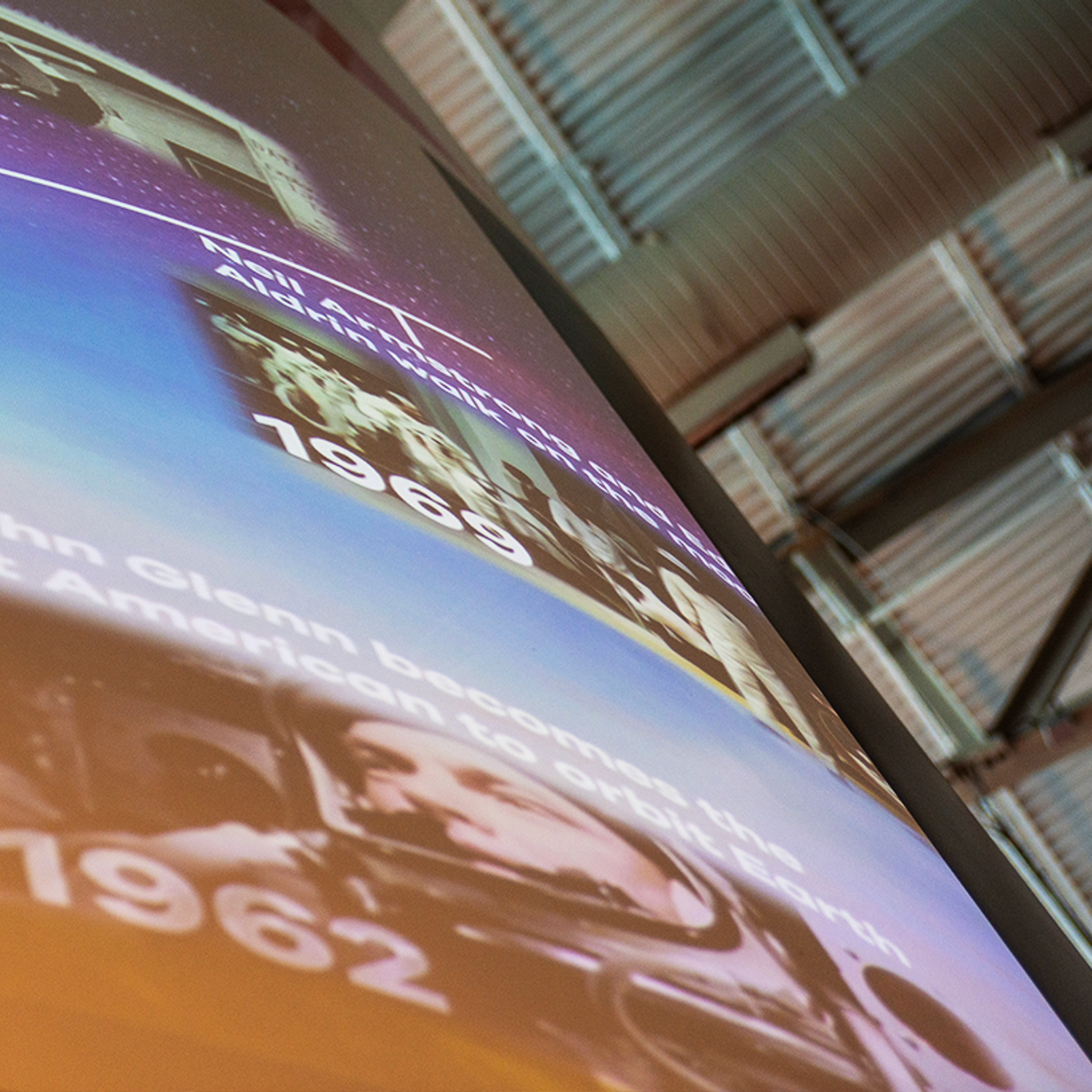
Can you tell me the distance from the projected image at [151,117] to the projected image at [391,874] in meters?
1.04

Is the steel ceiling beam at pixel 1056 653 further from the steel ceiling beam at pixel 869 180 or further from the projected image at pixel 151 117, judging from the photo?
the projected image at pixel 151 117

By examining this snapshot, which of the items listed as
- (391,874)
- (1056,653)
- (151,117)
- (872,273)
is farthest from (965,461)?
(391,874)

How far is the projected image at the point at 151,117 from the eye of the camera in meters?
1.74

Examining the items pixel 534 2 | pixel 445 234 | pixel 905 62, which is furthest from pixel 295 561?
pixel 534 2

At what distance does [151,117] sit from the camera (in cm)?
188

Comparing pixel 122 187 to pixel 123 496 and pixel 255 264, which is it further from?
pixel 123 496

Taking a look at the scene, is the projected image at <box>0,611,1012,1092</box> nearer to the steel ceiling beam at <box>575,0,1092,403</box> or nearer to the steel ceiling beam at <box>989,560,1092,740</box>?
the steel ceiling beam at <box>575,0,1092,403</box>

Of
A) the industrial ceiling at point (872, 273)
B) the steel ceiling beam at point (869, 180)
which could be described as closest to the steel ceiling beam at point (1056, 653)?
the industrial ceiling at point (872, 273)

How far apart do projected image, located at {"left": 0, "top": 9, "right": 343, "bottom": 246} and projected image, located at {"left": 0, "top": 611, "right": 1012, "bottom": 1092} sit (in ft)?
3.42

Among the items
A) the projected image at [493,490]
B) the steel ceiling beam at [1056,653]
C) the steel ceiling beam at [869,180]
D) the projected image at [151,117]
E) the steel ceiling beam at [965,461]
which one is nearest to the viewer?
the projected image at [493,490]

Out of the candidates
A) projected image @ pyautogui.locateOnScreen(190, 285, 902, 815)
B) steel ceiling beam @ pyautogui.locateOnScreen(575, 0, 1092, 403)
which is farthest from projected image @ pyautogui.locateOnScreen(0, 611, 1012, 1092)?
steel ceiling beam @ pyautogui.locateOnScreen(575, 0, 1092, 403)

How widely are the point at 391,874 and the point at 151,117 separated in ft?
4.48

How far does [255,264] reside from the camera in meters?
1.67

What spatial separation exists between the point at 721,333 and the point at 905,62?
1.16 metres
